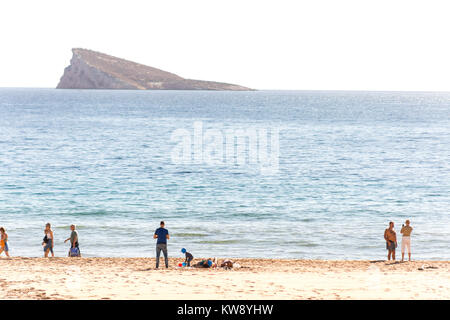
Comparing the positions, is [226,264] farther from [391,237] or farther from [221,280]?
[391,237]

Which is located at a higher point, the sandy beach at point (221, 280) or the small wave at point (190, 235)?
the sandy beach at point (221, 280)

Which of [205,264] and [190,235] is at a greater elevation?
[205,264]

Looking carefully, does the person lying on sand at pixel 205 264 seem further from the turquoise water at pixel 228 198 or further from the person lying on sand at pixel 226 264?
the turquoise water at pixel 228 198

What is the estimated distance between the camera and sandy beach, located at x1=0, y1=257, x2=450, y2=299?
1459 cm

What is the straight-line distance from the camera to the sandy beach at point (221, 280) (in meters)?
14.6

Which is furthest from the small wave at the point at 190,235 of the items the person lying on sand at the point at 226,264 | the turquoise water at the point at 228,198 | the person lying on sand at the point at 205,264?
the person lying on sand at the point at 226,264

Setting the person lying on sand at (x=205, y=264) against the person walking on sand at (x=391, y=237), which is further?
the person walking on sand at (x=391, y=237)

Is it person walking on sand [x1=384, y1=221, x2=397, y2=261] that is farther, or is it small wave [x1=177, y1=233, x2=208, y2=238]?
small wave [x1=177, y1=233, x2=208, y2=238]

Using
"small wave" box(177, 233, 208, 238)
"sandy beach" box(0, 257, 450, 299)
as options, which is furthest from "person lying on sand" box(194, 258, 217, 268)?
"small wave" box(177, 233, 208, 238)

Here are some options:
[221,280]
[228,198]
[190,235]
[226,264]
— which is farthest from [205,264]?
[228,198]

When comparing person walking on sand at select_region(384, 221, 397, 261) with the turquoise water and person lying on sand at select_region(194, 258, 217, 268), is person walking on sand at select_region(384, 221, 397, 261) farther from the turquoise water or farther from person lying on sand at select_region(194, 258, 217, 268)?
person lying on sand at select_region(194, 258, 217, 268)

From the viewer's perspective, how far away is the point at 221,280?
54.5 ft

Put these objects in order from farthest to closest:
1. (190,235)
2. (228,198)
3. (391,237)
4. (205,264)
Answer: (228,198) → (190,235) → (391,237) → (205,264)
